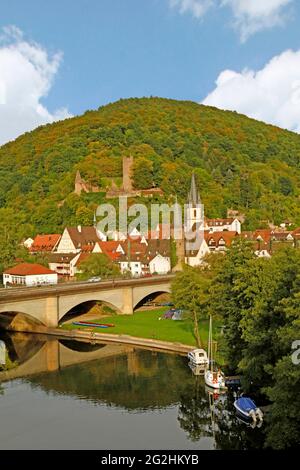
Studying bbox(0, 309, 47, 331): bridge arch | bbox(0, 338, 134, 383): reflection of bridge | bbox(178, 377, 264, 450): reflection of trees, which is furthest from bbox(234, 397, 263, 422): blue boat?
bbox(0, 309, 47, 331): bridge arch

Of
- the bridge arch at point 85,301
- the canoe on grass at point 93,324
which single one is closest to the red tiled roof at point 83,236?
the bridge arch at point 85,301

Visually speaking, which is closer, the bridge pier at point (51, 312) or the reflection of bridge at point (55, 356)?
the reflection of bridge at point (55, 356)

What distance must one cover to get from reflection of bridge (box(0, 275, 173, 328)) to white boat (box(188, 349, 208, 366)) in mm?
19438

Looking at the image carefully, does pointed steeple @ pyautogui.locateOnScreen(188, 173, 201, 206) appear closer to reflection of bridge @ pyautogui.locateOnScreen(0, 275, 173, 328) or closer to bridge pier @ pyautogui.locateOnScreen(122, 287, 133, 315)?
reflection of bridge @ pyautogui.locateOnScreen(0, 275, 173, 328)

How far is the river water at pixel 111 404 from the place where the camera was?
105 feet

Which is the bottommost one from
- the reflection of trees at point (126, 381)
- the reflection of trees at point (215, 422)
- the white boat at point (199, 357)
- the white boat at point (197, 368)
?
the reflection of trees at point (215, 422)

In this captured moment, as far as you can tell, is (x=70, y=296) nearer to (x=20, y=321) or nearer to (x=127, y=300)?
(x=20, y=321)

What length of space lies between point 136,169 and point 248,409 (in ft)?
369

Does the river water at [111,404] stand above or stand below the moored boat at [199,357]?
below

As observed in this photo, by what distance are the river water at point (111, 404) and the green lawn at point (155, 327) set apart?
3.53 metres

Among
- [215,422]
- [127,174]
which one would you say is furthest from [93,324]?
[127,174]

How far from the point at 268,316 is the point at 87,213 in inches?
3679

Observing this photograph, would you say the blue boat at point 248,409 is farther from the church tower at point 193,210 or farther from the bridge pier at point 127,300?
the church tower at point 193,210

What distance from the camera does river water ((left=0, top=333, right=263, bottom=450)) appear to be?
32.0 meters
